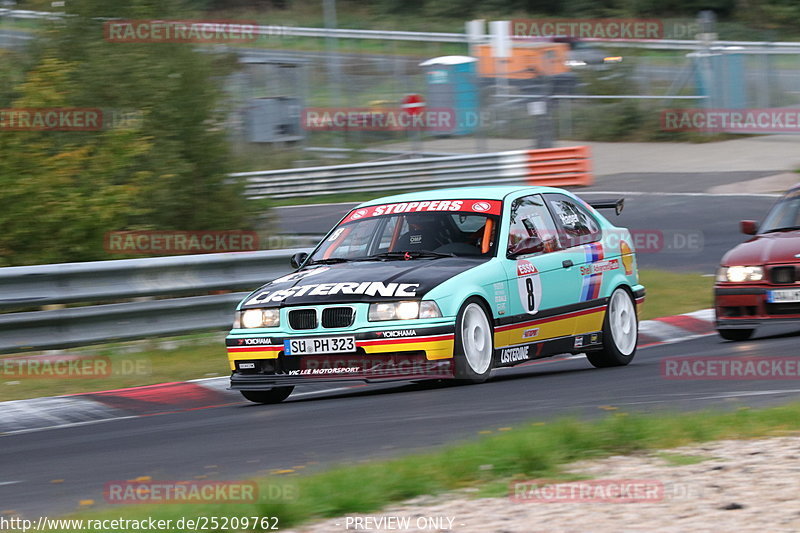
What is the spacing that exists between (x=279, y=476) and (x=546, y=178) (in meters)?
20.0

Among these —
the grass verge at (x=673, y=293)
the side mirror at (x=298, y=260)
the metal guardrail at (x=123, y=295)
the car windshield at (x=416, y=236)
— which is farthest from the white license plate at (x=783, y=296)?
the metal guardrail at (x=123, y=295)

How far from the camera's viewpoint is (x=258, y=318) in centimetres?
898

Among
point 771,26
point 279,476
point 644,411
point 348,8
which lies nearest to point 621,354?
point 644,411

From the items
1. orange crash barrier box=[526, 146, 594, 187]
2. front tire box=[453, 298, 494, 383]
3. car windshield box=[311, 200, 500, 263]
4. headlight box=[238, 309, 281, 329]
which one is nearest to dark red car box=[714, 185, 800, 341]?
car windshield box=[311, 200, 500, 263]

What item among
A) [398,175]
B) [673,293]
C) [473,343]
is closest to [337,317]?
[473,343]

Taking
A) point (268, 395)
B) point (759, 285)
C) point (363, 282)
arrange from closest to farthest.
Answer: point (363, 282) → point (268, 395) → point (759, 285)

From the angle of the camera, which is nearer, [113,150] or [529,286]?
[529,286]

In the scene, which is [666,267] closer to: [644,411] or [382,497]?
[644,411]

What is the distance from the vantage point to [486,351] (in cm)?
906

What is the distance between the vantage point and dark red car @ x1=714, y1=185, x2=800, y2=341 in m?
11.3

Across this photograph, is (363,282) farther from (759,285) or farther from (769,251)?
(769,251)

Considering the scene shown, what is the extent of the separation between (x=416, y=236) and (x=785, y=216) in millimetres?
4468

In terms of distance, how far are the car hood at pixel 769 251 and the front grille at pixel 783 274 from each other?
0.07m

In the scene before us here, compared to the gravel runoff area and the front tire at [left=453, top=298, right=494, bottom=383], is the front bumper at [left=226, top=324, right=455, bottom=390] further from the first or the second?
the gravel runoff area
